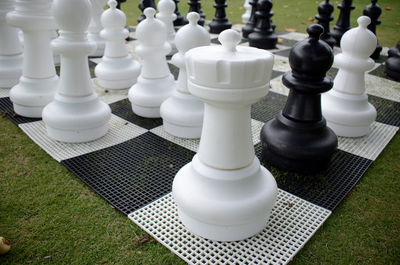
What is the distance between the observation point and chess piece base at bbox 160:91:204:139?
1602 mm

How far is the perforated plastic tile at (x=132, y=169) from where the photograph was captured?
122cm

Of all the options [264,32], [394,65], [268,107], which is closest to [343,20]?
[264,32]

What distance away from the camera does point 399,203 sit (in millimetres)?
1214

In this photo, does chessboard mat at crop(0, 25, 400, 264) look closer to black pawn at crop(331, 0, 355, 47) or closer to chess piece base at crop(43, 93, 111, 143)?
chess piece base at crop(43, 93, 111, 143)

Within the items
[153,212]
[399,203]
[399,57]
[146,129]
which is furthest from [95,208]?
[399,57]

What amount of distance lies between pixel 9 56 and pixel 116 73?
65cm

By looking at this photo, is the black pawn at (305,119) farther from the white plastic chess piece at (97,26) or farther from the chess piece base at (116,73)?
the white plastic chess piece at (97,26)

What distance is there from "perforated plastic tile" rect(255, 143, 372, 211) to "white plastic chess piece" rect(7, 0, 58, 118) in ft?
3.77

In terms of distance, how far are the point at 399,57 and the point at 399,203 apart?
1.62 metres

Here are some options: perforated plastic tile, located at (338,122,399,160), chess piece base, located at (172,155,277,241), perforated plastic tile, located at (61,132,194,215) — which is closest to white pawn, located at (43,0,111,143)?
perforated plastic tile, located at (61,132,194,215)

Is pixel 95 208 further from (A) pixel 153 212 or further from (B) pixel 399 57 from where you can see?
(B) pixel 399 57

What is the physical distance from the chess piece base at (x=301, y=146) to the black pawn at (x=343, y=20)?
2.12 meters

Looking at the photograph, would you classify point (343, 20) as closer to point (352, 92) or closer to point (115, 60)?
point (352, 92)

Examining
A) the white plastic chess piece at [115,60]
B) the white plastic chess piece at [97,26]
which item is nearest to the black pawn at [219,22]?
the white plastic chess piece at [97,26]
